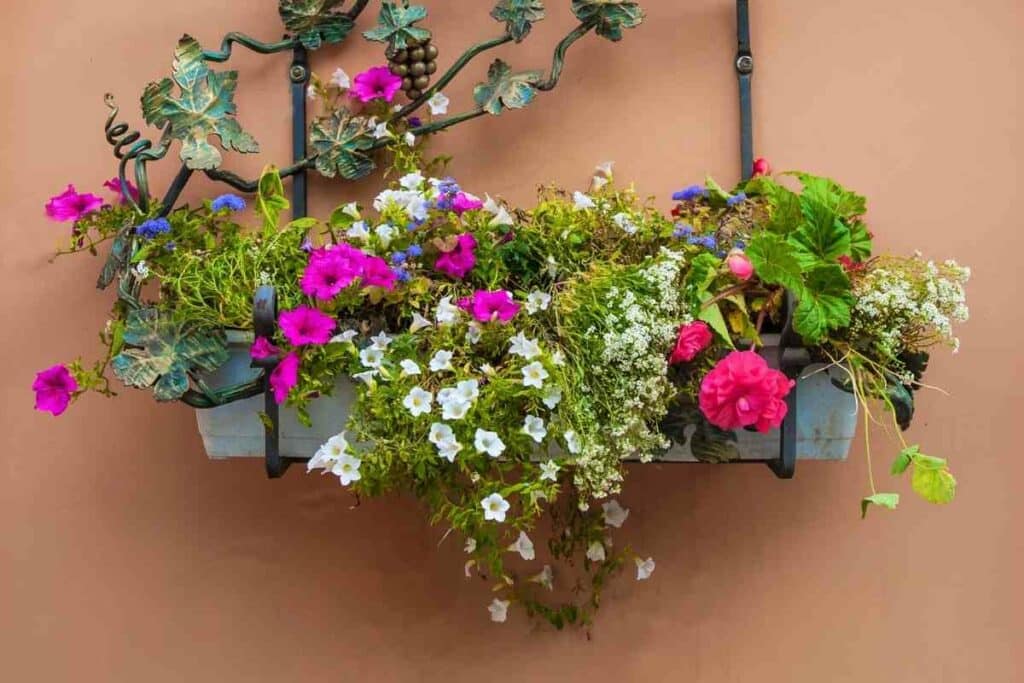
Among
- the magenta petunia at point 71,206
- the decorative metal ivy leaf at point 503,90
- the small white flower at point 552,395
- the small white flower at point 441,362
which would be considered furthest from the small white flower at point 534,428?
the magenta petunia at point 71,206

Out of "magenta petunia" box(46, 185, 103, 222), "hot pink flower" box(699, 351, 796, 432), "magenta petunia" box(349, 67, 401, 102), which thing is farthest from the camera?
"magenta petunia" box(349, 67, 401, 102)

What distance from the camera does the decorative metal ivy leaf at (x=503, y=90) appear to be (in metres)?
1.98

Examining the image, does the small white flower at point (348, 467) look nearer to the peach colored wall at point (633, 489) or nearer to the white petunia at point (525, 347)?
the white petunia at point (525, 347)

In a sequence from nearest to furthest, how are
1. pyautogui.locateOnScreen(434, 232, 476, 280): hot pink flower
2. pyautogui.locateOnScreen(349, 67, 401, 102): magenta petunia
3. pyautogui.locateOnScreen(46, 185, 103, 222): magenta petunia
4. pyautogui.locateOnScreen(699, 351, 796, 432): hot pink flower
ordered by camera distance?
pyautogui.locateOnScreen(699, 351, 796, 432): hot pink flower, pyautogui.locateOnScreen(434, 232, 476, 280): hot pink flower, pyautogui.locateOnScreen(46, 185, 103, 222): magenta petunia, pyautogui.locateOnScreen(349, 67, 401, 102): magenta petunia

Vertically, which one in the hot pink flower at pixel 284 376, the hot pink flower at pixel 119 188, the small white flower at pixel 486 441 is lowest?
the small white flower at pixel 486 441

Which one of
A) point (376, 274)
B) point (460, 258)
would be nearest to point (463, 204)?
point (460, 258)

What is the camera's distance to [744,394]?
1.56 metres

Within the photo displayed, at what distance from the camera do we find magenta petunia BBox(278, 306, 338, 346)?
1652mm

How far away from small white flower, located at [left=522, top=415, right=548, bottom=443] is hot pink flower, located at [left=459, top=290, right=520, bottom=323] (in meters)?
0.15

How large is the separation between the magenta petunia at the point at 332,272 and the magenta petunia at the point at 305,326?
0.03 metres

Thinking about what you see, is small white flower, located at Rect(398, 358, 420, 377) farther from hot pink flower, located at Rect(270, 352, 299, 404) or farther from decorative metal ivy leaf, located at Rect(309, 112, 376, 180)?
decorative metal ivy leaf, located at Rect(309, 112, 376, 180)

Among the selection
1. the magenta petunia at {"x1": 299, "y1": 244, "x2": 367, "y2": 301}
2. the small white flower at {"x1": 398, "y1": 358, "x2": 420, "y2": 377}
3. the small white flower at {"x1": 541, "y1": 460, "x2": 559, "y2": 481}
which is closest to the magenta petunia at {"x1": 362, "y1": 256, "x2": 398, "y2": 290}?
the magenta petunia at {"x1": 299, "y1": 244, "x2": 367, "y2": 301}

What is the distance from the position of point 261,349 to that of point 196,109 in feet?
1.71

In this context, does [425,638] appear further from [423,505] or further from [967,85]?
[967,85]
